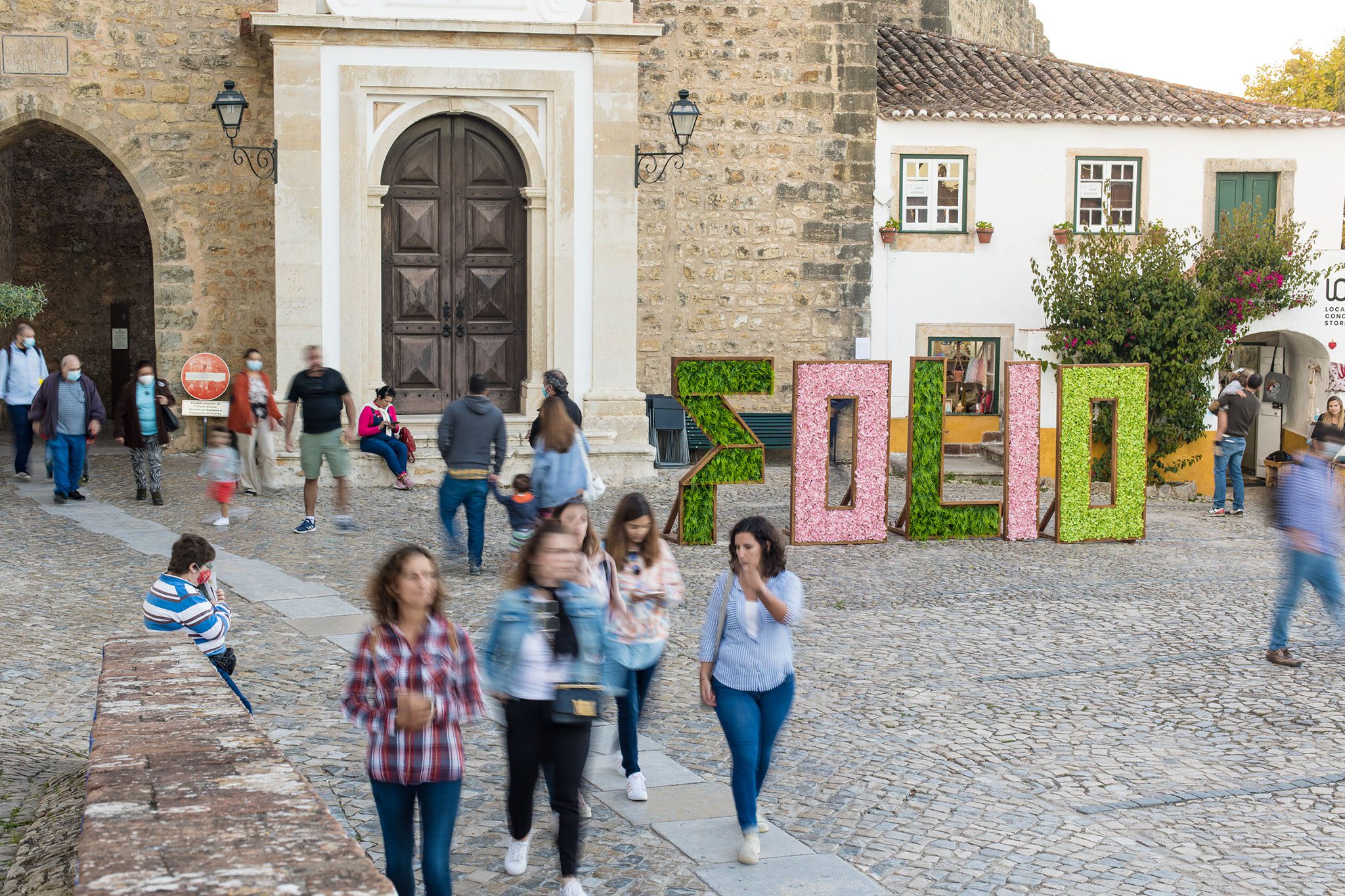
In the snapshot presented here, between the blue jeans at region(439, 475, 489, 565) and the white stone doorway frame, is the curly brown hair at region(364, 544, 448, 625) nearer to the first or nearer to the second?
the blue jeans at region(439, 475, 489, 565)

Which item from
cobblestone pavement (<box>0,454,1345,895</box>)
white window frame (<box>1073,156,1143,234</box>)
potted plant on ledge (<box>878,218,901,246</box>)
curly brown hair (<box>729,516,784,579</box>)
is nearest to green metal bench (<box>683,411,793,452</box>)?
potted plant on ledge (<box>878,218,901,246</box>)

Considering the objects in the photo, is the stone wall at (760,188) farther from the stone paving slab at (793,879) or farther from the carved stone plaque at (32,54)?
the stone paving slab at (793,879)

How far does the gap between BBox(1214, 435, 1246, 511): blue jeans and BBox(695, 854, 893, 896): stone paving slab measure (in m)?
12.7

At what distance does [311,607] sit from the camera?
10375 mm

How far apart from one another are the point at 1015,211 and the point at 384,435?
1021 cm

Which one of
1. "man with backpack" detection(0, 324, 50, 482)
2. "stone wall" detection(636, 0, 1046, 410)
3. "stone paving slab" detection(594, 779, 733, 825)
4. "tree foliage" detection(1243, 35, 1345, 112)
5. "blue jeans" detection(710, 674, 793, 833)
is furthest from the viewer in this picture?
"tree foliage" detection(1243, 35, 1345, 112)

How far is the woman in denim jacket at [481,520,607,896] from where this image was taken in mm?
5070

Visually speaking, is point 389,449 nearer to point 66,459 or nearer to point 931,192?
point 66,459

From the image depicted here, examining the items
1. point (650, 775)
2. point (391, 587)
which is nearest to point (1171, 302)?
point (650, 775)

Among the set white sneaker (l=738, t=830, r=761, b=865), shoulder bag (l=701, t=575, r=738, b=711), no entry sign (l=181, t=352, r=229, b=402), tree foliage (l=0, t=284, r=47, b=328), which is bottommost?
white sneaker (l=738, t=830, r=761, b=865)

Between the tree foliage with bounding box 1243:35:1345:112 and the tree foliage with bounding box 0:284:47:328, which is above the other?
the tree foliage with bounding box 1243:35:1345:112

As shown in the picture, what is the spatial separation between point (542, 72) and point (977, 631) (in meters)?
9.92

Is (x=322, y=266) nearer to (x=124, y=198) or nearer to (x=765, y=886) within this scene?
(x=124, y=198)

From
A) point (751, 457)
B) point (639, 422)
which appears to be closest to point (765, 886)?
point (751, 457)
